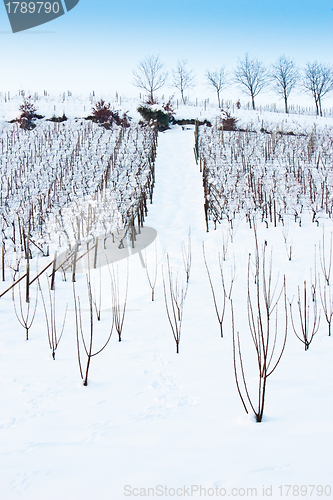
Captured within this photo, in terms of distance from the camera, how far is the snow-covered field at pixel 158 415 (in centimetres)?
148

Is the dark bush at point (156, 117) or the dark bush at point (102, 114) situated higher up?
the dark bush at point (102, 114)

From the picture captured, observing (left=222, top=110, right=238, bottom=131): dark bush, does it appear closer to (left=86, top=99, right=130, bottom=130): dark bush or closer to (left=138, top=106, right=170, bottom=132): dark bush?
(left=138, top=106, right=170, bottom=132): dark bush

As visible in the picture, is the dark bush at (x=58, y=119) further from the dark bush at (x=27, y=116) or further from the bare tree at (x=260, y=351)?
the bare tree at (x=260, y=351)

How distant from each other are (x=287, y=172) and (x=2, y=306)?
934 centimetres

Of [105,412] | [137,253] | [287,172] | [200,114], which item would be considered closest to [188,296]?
[137,253]

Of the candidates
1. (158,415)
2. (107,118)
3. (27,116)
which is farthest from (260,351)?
(27,116)

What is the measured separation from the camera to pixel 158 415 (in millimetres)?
2029

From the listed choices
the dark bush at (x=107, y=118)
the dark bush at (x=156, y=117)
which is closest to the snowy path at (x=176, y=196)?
the dark bush at (x=156, y=117)

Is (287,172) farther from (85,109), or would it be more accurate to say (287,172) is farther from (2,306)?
(85,109)

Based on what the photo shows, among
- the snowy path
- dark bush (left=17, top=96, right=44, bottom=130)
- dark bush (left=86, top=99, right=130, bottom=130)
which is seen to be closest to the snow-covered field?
the snowy path

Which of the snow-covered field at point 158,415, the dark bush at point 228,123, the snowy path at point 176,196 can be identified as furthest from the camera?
the dark bush at point 228,123

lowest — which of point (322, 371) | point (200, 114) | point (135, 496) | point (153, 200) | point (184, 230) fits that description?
point (322, 371)

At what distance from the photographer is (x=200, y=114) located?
21.2 meters

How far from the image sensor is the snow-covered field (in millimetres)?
1484
